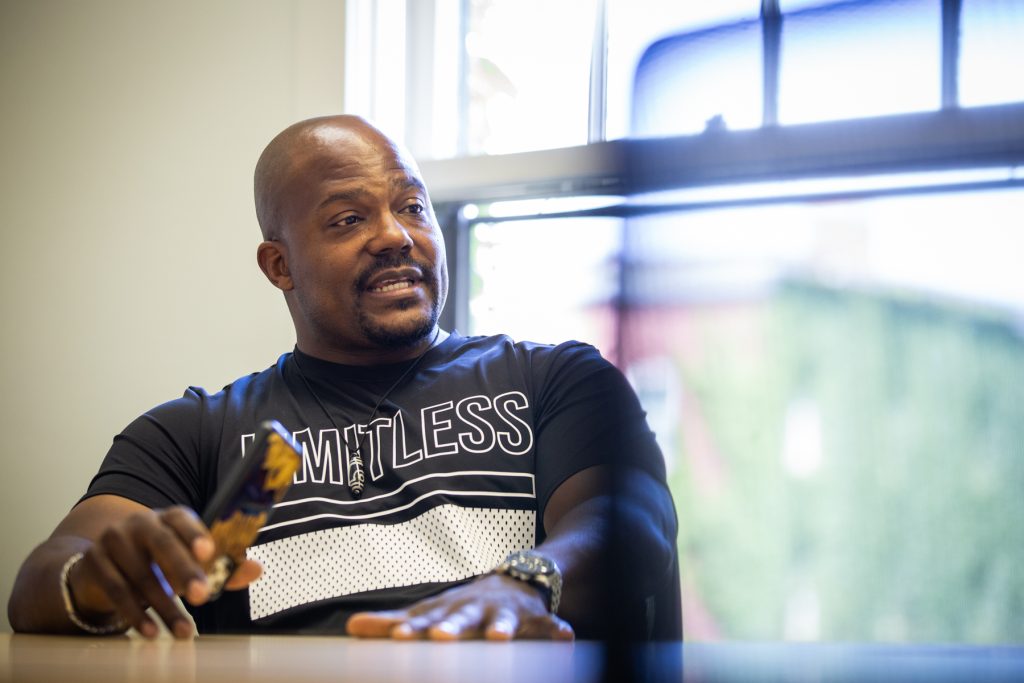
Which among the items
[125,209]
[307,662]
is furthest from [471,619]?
[125,209]

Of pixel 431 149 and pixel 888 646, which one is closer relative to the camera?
pixel 888 646

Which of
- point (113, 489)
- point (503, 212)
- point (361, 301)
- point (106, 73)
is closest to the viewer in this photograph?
point (113, 489)

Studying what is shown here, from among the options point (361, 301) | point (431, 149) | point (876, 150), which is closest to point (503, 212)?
point (431, 149)

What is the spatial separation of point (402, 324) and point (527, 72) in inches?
29.2

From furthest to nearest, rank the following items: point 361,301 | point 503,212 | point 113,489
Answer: point 503,212 → point 361,301 → point 113,489

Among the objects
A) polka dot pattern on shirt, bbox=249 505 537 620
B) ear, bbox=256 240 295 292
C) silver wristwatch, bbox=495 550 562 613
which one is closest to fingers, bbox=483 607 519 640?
silver wristwatch, bbox=495 550 562 613

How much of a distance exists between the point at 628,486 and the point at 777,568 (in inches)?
3.5

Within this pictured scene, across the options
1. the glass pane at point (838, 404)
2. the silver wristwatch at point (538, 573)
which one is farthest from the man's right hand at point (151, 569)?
the glass pane at point (838, 404)

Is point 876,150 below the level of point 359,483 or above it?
above

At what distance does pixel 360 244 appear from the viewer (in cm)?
156

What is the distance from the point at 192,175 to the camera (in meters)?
2.01

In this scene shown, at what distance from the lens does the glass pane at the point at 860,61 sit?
51 centimetres

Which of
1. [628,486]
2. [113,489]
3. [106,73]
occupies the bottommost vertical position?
[113,489]

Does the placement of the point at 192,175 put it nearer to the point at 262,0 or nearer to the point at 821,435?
the point at 262,0
